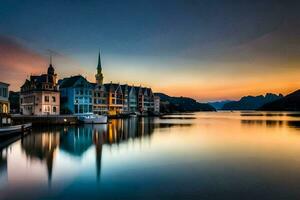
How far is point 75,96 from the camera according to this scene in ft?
279

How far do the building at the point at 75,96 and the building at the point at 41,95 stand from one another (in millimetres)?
9377

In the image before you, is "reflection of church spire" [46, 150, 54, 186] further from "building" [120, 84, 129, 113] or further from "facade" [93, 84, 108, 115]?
"building" [120, 84, 129, 113]

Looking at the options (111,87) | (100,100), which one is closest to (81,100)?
(100,100)

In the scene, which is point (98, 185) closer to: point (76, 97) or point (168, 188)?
point (168, 188)

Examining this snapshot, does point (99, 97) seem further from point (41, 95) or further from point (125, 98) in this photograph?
point (41, 95)

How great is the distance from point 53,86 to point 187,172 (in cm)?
6318

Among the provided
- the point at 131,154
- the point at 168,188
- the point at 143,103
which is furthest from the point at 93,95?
the point at 168,188

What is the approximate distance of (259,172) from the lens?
778 inches

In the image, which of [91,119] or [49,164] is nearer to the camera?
[49,164]

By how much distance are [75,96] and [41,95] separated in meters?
16.0

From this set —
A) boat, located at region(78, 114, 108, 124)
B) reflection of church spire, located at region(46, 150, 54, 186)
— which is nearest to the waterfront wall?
boat, located at region(78, 114, 108, 124)

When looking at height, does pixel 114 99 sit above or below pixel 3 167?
above

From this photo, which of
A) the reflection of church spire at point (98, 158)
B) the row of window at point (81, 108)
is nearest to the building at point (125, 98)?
the row of window at point (81, 108)

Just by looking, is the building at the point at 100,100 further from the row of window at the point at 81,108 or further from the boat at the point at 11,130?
the boat at the point at 11,130
